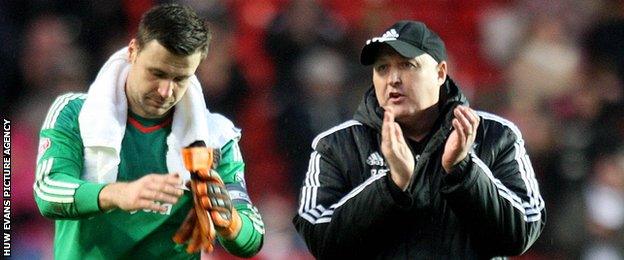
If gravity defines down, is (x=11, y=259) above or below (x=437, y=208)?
below

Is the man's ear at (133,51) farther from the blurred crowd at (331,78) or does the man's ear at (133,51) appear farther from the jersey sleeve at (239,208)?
the blurred crowd at (331,78)

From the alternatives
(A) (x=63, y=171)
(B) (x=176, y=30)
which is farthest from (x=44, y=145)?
(B) (x=176, y=30)

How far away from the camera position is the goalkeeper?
2.64 metres

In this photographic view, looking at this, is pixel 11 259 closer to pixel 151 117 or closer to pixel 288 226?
pixel 288 226

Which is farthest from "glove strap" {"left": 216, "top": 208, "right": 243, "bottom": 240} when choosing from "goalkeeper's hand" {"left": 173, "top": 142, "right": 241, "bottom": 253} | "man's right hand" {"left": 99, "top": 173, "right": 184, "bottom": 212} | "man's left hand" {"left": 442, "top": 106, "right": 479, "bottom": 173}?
"man's left hand" {"left": 442, "top": 106, "right": 479, "bottom": 173}

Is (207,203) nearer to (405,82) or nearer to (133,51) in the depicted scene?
(133,51)

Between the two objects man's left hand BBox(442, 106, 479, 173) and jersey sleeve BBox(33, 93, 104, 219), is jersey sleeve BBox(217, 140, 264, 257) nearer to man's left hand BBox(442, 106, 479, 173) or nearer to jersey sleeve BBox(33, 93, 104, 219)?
jersey sleeve BBox(33, 93, 104, 219)

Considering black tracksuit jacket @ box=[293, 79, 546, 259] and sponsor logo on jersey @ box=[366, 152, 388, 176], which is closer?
black tracksuit jacket @ box=[293, 79, 546, 259]

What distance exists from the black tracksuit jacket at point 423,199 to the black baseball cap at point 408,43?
4.2 inches

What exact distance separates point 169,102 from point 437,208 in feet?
2.20

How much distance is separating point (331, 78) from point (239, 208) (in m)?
1.90

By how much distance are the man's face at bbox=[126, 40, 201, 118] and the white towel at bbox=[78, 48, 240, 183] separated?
4cm

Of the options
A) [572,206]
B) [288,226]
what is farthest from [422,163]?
[572,206]

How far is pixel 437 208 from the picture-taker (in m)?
2.78
